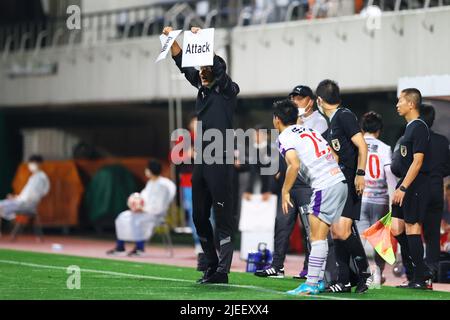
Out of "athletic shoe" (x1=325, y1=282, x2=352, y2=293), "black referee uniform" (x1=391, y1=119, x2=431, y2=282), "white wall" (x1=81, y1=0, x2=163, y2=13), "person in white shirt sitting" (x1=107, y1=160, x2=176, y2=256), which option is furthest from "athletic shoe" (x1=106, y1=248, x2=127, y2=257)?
"white wall" (x1=81, y1=0, x2=163, y2=13)

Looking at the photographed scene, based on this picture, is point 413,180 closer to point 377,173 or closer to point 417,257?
point 417,257

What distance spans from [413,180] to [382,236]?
697mm

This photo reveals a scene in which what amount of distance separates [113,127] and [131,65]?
21.1ft

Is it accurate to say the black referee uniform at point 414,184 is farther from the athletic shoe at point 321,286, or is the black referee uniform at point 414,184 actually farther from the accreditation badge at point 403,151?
the athletic shoe at point 321,286

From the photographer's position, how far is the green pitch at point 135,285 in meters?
10.4

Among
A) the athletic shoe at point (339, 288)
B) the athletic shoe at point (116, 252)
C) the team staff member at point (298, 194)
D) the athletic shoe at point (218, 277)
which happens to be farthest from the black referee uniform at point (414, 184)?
the athletic shoe at point (116, 252)

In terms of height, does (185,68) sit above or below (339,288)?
above

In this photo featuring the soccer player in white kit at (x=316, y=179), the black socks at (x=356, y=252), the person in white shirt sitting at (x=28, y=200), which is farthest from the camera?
the person in white shirt sitting at (x=28, y=200)

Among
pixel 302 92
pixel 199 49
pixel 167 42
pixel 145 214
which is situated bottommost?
pixel 145 214

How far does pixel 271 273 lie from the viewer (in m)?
13.4

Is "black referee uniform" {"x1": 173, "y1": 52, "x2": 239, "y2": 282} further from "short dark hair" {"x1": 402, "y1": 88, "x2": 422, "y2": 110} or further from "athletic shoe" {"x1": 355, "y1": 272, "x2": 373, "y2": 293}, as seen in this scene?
"short dark hair" {"x1": 402, "y1": 88, "x2": 422, "y2": 110}

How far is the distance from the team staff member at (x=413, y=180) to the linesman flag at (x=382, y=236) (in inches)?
8.3

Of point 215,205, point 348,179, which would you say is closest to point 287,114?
point 348,179
